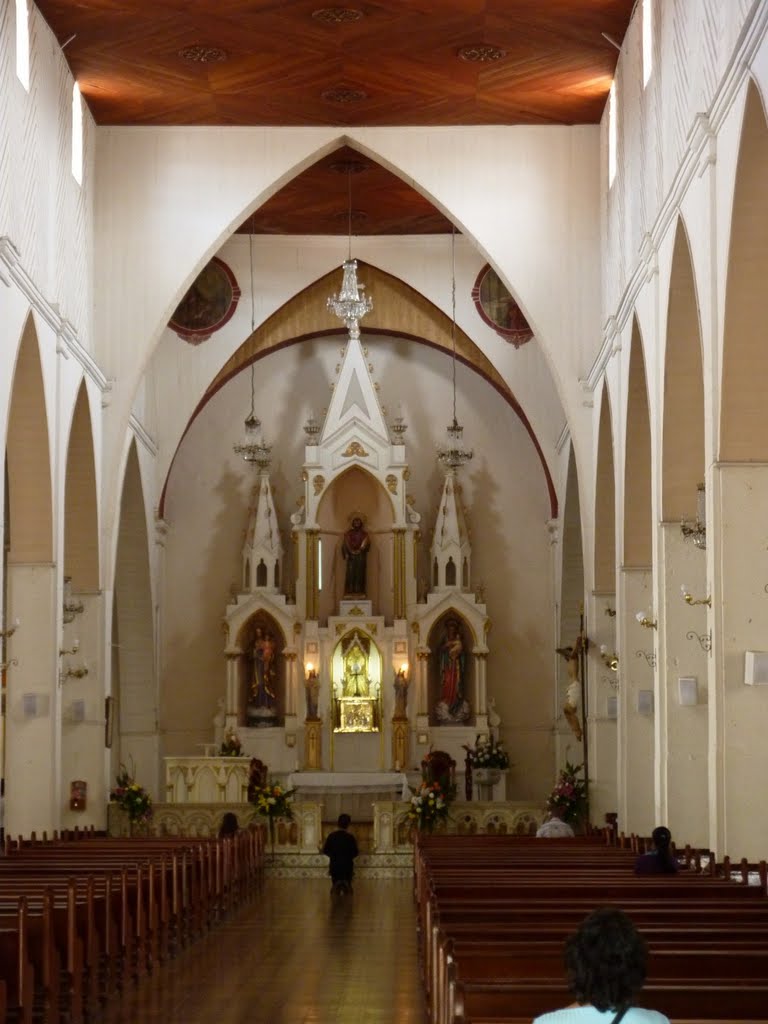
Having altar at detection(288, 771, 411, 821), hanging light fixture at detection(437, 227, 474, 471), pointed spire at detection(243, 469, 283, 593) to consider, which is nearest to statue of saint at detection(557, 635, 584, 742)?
altar at detection(288, 771, 411, 821)

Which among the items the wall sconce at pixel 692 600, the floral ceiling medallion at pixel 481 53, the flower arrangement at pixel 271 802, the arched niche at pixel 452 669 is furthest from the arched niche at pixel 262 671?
the wall sconce at pixel 692 600

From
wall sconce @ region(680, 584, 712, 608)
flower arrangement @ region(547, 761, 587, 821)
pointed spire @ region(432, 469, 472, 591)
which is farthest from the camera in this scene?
pointed spire @ region(432, 469, 472, 591)

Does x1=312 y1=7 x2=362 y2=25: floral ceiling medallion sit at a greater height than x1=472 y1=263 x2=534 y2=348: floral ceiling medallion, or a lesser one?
greater

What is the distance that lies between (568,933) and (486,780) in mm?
20063

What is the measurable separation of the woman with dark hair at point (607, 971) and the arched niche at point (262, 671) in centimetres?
2515

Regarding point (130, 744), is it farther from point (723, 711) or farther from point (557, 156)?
point (723, 711)

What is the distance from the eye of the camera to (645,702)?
19.9 meters

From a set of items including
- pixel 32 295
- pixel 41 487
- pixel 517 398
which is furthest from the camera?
pixel 517 398

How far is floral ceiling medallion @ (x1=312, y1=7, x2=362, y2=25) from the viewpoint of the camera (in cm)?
1873

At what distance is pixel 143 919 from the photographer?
1286cm

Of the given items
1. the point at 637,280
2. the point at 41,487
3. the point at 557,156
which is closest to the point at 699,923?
the point at 637,280

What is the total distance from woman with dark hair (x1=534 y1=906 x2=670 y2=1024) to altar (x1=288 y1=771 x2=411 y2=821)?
75.3ft

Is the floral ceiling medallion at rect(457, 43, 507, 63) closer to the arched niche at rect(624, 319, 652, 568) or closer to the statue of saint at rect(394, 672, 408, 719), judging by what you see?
the arched niche at rect(624, 319, 652, 568)

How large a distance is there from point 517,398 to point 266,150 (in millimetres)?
7745
